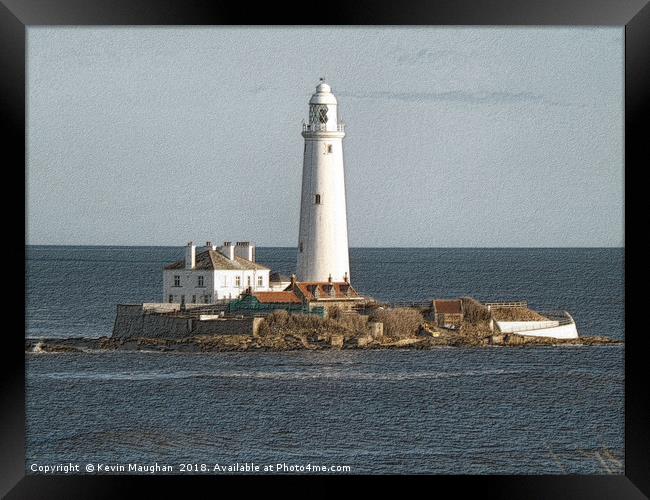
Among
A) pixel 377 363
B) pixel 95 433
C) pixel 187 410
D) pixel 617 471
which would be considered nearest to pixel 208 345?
pixel 377 363

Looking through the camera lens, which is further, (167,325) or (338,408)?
(167,325)

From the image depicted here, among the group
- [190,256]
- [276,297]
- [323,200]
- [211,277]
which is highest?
[323,200]

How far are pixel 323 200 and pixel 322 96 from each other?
2.46m

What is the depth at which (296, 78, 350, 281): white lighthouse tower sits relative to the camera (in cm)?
3247

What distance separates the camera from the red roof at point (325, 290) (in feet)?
107

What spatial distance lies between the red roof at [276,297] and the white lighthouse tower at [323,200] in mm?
1184

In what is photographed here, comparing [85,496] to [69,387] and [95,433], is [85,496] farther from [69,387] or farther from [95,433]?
[69,387]

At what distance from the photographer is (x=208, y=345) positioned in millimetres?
31578

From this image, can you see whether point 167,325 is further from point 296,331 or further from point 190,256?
point 296,331

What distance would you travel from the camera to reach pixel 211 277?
32.6m

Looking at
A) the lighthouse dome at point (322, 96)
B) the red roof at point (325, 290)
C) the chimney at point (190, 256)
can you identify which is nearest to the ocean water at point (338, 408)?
the red roof at point (325, 290)
